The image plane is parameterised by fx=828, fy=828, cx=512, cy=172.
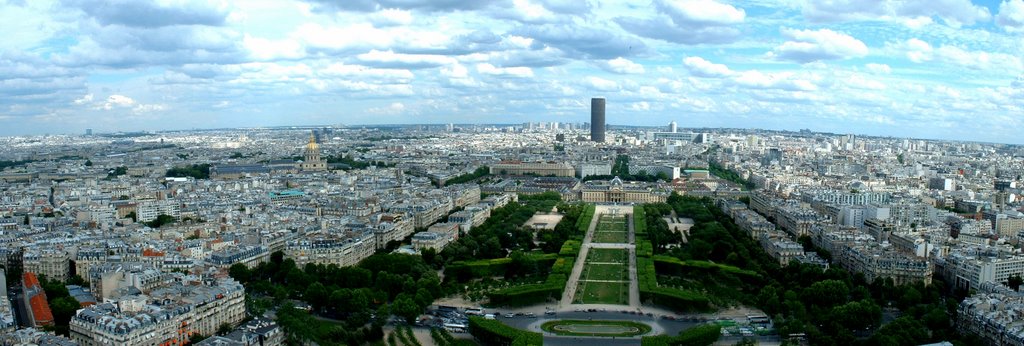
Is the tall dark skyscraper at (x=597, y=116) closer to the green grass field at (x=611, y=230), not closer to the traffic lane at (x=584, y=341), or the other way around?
the green grass field at (x=611, y=230)

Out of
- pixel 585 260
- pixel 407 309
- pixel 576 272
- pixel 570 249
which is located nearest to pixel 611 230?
pixel 570 249

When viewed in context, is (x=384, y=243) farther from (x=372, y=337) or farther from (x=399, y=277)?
(x=372, y=337)

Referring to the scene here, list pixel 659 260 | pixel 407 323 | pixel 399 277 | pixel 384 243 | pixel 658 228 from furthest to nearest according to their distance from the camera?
1. pixel 658 228
2. pixel 384 243
3. pixel 659 260
4. pixel 399 277
5. pixel 407 323

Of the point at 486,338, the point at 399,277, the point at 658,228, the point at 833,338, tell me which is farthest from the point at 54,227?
the point at 833,338

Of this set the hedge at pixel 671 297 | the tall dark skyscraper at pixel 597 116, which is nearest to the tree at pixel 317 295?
the hedge at pixel 671 297

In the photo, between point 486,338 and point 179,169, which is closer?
point 486,338

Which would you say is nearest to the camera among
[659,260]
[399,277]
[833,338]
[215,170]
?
[833,338]

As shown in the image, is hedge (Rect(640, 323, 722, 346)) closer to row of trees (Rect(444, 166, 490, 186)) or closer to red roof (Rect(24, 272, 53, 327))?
red roof (Rect(24, 272, 53, 327))
